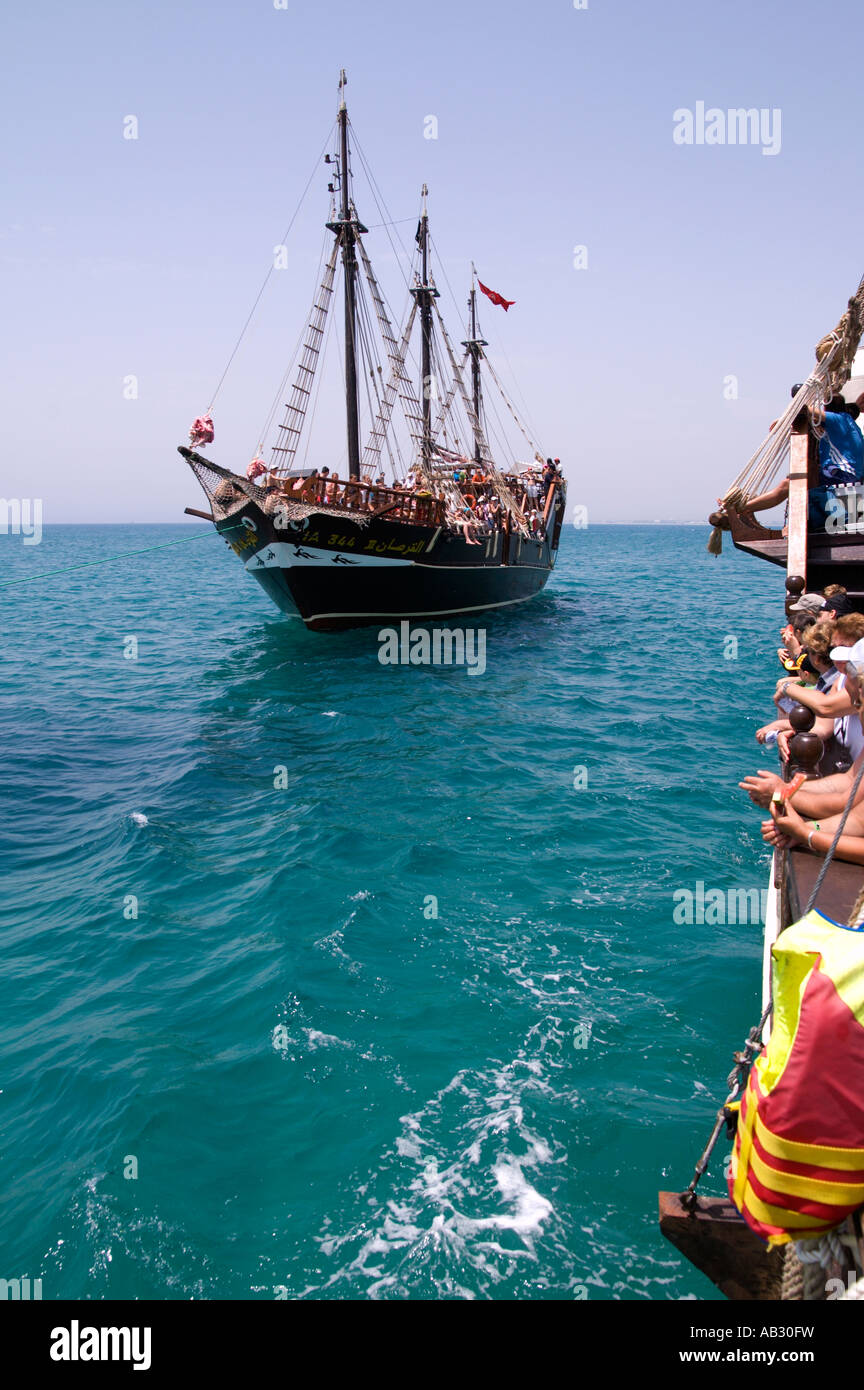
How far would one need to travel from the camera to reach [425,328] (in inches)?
1471

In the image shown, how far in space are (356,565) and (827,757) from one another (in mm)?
21343

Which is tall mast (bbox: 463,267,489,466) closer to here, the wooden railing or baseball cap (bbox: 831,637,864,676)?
the wooden railing

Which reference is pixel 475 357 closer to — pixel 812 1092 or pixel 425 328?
pixel 425 328

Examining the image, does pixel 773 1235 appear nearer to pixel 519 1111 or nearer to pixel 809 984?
pixel 809 984

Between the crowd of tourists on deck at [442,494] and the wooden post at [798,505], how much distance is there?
17.4 meters

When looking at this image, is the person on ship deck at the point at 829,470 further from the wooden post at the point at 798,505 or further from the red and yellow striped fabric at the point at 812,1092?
the red and yellow striped fabric at the point at 812,1092

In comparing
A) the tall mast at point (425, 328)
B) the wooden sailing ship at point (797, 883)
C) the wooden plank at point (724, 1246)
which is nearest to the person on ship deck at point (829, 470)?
the wooden sailing ship at point (797, 883)

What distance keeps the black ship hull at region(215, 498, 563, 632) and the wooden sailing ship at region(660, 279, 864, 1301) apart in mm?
16790

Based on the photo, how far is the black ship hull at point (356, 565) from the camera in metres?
24.6
